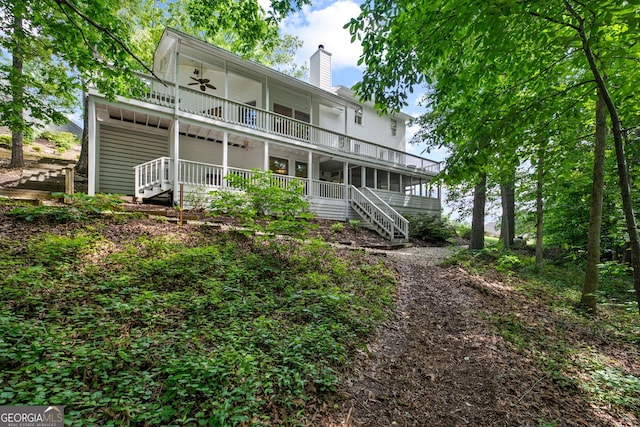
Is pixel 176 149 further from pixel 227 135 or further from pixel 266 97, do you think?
pixel 266 97

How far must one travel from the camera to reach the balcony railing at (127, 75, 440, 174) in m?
9.80

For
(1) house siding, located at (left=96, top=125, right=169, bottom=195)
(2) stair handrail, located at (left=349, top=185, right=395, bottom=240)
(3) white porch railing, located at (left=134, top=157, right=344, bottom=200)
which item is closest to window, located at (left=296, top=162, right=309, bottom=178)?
(2) stair handrail, located at (left=349, top=185, right=395, bottom=240)

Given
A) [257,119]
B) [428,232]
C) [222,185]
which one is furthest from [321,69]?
[428,232]

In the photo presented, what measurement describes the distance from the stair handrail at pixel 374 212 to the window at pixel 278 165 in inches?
136

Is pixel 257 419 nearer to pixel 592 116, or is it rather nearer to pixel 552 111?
pixel 552 111

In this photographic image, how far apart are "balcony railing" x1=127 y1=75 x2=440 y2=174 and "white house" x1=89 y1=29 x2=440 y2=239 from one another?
0.04 metres

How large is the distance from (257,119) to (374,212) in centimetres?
650

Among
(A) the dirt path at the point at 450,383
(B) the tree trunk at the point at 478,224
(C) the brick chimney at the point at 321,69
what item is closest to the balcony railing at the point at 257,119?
(C) the brick chimney at the point at 321,69

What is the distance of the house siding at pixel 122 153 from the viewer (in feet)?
34.4

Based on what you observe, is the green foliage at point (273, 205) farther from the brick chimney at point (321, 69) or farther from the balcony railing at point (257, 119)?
the brick chimney at point (321, 69)

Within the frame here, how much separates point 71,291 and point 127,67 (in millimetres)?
5046

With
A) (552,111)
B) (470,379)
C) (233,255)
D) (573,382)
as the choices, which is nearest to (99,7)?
(233,255)

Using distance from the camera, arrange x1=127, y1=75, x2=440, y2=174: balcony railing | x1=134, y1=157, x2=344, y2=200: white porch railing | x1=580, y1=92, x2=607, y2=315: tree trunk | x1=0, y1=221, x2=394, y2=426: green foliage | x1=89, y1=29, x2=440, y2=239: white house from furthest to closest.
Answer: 1. x1=127, y1=75, x2=440, y2=174: balcony railing
2. x1=89, y1=29, x2=440, y2=239: white house
3. x1=134, y1=157, x2=344, y2=200: white porch railing
4. x1=580, y1=92, x2=607, y2=315: tree trunk
5. x1=0, y1=221, x2=394, y2=426: green foliage

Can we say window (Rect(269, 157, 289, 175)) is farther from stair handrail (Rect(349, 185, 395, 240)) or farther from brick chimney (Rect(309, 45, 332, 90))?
brick chimney (Rect(309, 45, 332, 90))
